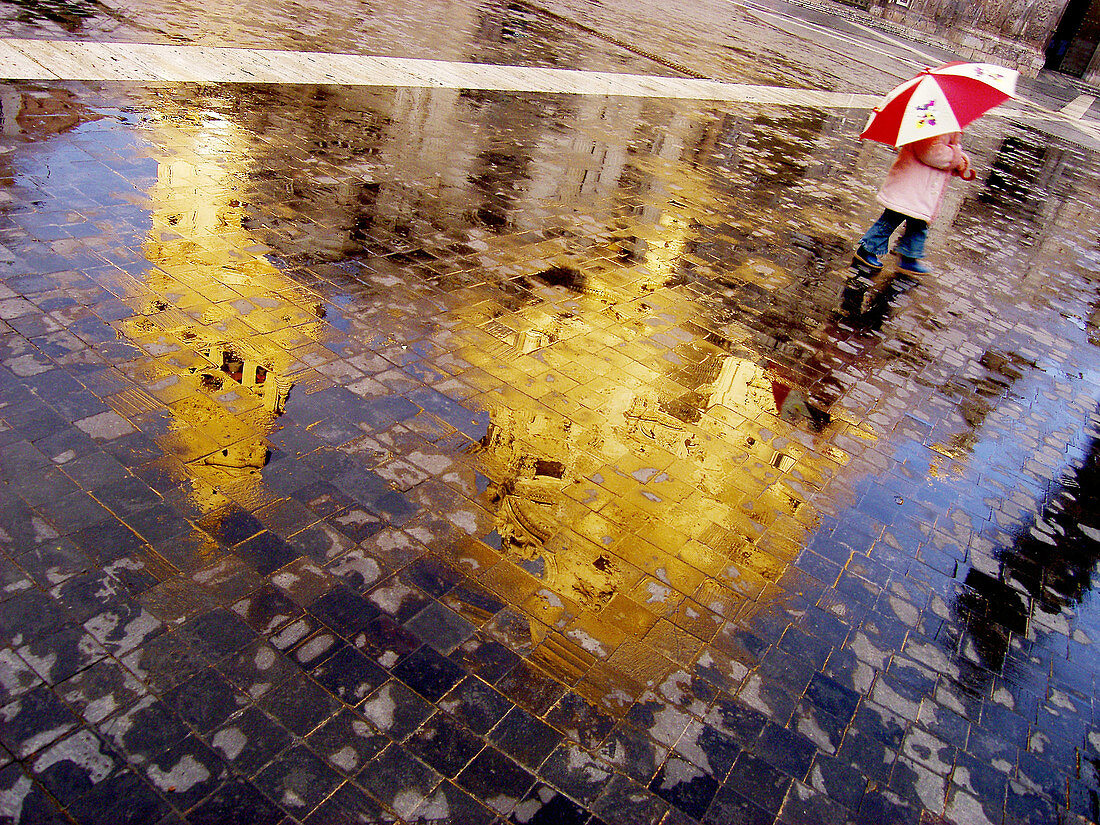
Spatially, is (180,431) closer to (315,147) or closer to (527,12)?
(315,147)

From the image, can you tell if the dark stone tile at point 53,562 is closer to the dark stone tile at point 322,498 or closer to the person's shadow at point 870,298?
the dark stone tile at point 322,498

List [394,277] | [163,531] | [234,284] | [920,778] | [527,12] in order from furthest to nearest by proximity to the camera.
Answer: [527,12] → [394,277] → [234,284] → [163,531] → [920,778]

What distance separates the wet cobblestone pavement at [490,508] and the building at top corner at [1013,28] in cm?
2297

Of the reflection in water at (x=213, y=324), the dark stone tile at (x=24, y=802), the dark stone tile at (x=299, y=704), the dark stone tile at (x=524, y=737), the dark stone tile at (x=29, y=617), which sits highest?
the reflection in water at (x=213, y=324)

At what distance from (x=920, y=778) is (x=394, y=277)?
452cm

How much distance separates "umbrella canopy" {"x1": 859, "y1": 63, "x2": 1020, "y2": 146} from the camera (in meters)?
6.52

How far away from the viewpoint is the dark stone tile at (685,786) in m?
2.83

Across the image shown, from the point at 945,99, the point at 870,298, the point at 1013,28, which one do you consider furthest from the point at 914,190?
the point at 1013,28

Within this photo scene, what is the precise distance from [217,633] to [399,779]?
957 millimetres

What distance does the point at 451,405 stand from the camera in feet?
15.0

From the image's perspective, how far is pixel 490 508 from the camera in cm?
393

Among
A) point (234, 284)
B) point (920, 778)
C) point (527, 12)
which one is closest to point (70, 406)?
point (234, 284)

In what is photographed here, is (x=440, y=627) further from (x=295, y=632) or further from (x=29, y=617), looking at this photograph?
(x=29, y=617)

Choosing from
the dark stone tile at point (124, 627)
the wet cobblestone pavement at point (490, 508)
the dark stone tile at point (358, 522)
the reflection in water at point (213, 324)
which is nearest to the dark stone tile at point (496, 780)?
the wet cobblestone pavement at point (490, 508)
